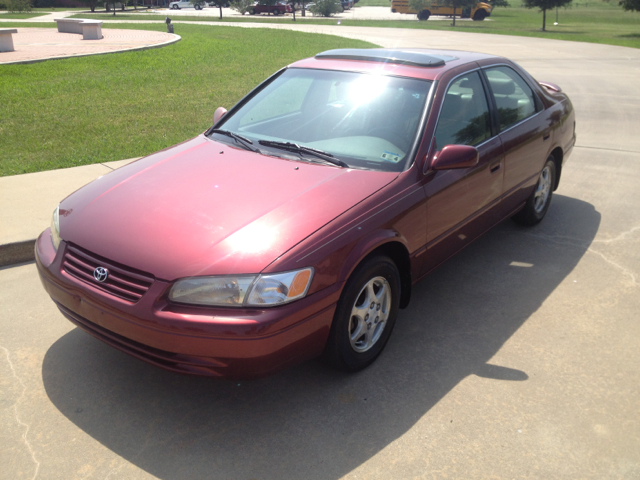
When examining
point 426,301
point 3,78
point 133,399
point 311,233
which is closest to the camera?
point 311,233

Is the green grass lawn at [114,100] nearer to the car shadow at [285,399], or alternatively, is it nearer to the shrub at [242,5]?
the car shadow at [285,399]

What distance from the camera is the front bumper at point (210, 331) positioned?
2693 millimetres

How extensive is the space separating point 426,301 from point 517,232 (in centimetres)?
179

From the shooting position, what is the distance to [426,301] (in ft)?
14.2

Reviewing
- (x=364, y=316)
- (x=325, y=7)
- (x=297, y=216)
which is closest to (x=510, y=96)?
(x=364, y=316)

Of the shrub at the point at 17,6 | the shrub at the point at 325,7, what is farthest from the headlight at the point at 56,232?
the shrub at the point at 325,7

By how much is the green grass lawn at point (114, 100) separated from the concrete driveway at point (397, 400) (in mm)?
3437

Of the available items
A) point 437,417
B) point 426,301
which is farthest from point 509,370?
point 426,301

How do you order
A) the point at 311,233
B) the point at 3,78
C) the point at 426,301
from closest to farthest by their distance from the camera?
the point at 311,233, the point at 426,301, the point at 3,78

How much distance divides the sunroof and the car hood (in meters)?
1.17

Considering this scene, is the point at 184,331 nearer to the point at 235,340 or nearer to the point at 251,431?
the point at 235,340

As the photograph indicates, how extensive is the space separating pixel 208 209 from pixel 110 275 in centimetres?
60

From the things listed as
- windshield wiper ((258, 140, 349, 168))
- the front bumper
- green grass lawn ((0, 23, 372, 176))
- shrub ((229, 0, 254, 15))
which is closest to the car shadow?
the front bumper

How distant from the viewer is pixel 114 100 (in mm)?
10805
